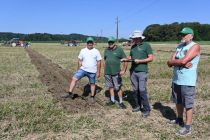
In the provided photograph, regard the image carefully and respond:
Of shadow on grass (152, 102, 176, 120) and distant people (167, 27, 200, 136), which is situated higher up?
distant people (167, 27, 200, 136)

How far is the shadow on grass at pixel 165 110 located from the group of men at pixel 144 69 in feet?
1.50

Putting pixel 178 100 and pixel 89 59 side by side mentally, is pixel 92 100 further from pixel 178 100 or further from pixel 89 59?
pixel 178 100

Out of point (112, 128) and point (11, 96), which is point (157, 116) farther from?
point (11, 96)

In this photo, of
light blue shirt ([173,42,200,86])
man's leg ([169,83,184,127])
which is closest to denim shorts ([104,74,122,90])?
man's leg ([169,83,184,127])

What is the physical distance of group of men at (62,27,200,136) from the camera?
22.9ft

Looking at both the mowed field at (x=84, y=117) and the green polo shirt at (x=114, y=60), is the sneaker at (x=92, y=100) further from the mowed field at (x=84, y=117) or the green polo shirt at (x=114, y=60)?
the green polo shirt at (x=114, y=60)

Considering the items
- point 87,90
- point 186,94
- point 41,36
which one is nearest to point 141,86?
point 186,94

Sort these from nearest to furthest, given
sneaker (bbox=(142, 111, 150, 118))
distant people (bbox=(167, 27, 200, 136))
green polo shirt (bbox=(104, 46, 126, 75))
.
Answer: distant people (bbox=(167, 27, 200, 136)) < sneaker (bbox=(142, 111, 150, 118)) < green polo shirt (bbox=(104, 46, 126, 75))

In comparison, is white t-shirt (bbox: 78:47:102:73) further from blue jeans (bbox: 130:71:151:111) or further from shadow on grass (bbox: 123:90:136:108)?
blue jeans (bbox: 130:71:151:111)

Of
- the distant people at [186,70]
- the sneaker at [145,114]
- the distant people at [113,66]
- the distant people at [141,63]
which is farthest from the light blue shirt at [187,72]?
the distant people at [113,66]

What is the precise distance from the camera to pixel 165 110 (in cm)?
905

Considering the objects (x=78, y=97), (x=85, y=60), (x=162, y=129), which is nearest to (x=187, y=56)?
(x=162, y=129)

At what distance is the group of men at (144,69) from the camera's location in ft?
22.9

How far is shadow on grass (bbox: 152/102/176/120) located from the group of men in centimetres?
46
